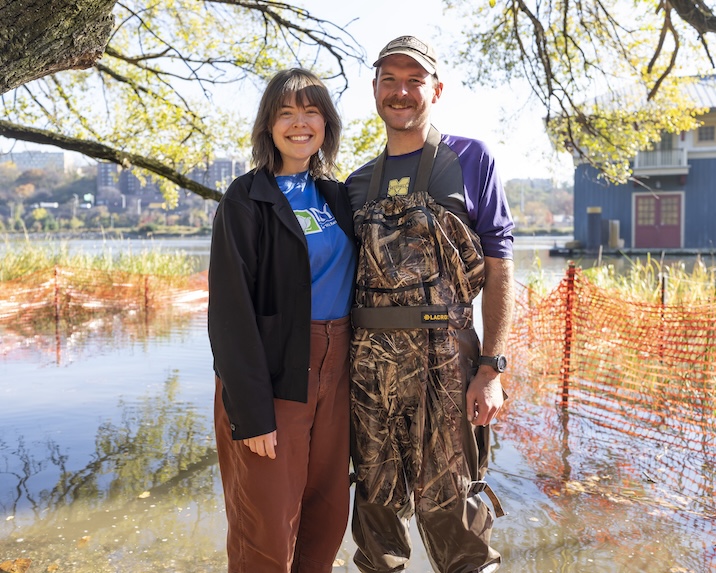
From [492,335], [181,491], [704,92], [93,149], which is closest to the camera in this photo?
[492,335]

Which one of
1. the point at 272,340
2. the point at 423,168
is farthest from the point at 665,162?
the point at 272,340

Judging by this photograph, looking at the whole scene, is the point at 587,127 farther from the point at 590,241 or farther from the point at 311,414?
the point at 590,241

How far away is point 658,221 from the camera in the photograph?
31031mm

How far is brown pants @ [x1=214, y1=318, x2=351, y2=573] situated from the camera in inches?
99.6

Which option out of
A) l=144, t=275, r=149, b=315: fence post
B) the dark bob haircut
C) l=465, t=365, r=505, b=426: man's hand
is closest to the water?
l=465, t=365, r=505, b=426: man's hand

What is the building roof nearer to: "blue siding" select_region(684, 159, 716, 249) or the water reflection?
"blue siding" select_region(684, 159, 716, 249)

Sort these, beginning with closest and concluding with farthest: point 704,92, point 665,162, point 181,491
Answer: point 181,491, point 704,92, point 665,162

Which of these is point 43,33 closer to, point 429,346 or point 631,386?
point 429,346

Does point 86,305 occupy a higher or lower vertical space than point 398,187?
lower

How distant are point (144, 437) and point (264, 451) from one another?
3.36 metres

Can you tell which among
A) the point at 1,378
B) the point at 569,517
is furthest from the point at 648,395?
the point at 1,378

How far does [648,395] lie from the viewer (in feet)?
20.6


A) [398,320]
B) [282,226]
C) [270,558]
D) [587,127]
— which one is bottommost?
[270,558]

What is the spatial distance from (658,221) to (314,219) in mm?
31513
